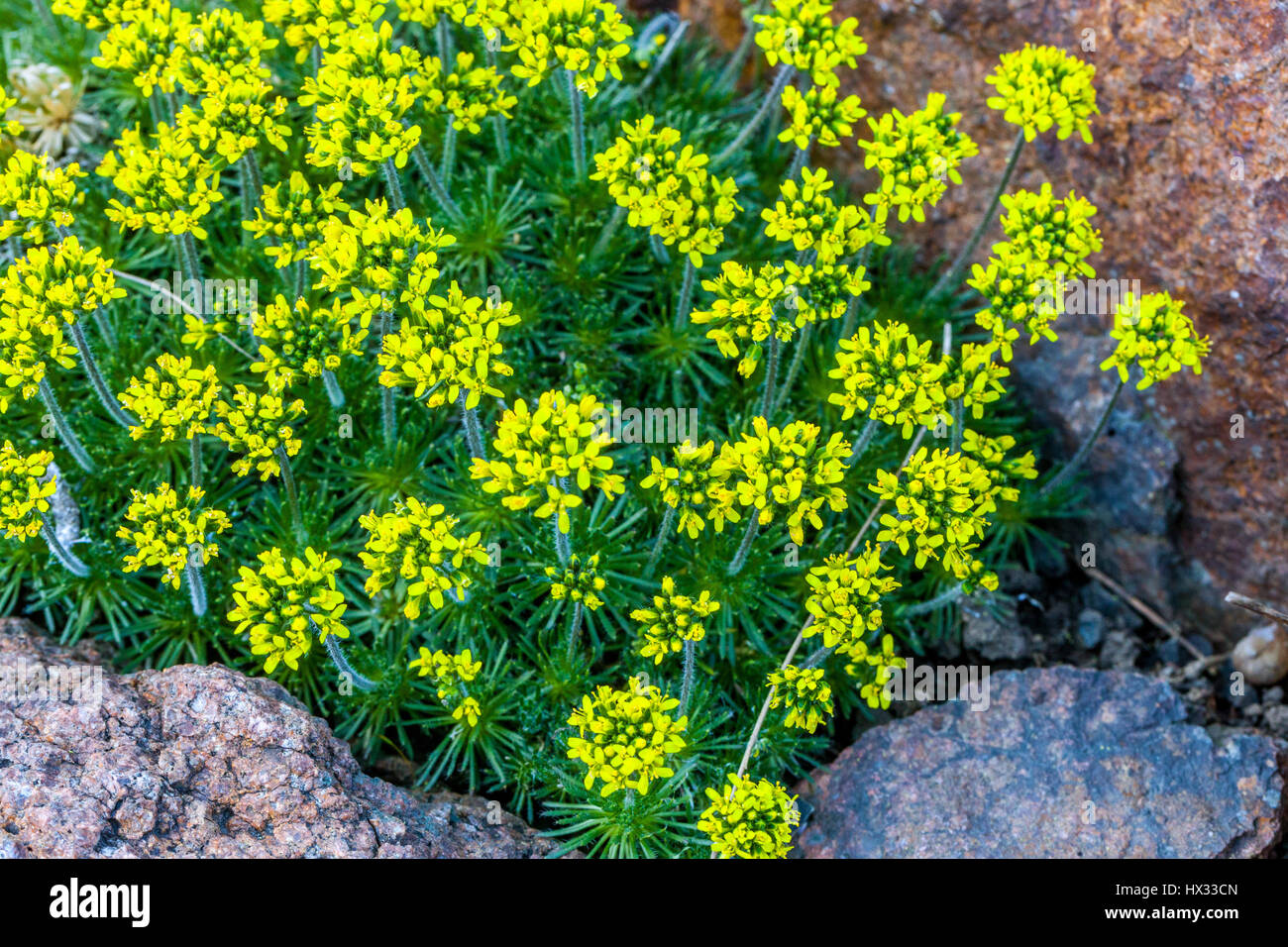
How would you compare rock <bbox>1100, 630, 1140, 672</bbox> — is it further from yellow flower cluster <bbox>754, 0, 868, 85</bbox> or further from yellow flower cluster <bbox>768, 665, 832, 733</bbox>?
yellow flower cluster <bbox>754, 0, 868, 85</bbox>

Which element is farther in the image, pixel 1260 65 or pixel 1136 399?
pixel 1136 399

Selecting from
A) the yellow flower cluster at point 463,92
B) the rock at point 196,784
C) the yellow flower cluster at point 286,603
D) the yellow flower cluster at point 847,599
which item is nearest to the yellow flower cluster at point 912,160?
the yellow flower cluster at point 847,599

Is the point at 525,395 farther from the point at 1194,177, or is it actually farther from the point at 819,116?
the point at 1194,177

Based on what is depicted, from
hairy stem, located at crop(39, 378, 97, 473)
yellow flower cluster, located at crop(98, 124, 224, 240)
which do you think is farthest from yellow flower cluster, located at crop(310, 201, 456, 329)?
hairy stem, located at crop(39, 378, 97, 473)

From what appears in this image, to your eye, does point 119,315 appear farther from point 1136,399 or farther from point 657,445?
point 1136,399

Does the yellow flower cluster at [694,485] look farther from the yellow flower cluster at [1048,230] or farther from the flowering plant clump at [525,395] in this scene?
the yellow flower cluster at [1048,230]

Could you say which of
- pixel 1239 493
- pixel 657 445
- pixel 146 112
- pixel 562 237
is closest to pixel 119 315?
pixel 146 112

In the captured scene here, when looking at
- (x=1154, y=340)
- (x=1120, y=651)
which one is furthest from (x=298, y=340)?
(x=1120, y=651)
